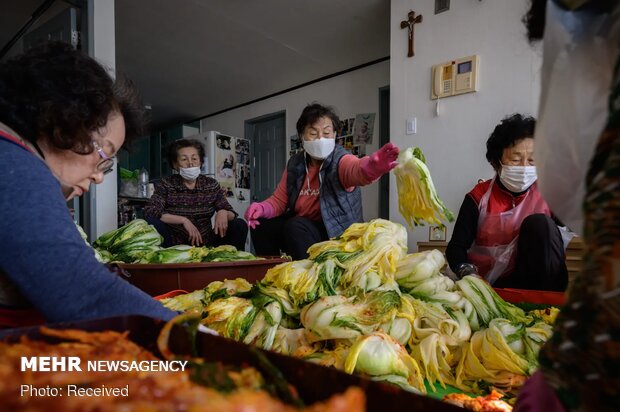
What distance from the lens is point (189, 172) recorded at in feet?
11.7

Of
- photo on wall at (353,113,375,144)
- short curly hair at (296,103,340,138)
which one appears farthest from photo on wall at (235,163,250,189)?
short curly hair at (296,103,340,138)

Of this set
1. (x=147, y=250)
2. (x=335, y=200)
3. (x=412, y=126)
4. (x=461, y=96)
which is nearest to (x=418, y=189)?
(x=335, y=200)

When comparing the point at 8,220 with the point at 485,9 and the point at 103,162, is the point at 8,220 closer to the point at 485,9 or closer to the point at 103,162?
the point at 103,162

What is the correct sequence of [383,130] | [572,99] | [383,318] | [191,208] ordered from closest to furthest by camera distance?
[572,99] → [383,318] → [191,208] → [383,130]

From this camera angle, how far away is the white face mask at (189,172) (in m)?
3.58

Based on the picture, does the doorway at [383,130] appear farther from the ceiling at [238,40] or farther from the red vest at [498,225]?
the red vest at [498,225]

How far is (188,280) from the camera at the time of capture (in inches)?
73.2

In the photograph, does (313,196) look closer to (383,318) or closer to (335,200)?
(335,200)

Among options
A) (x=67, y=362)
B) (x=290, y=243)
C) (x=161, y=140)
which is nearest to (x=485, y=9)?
(x=290, y=243)

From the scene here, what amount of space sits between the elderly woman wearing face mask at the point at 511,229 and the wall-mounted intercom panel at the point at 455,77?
5.05 feet

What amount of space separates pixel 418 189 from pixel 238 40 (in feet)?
14.3

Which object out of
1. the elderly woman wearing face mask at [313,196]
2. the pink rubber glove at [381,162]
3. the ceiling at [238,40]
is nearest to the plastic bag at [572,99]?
the pink rubber glove at [381,162]

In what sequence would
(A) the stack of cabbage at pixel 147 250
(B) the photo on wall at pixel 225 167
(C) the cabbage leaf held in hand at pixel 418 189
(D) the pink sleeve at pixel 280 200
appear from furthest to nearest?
(B) the photo on wall at pixel 225 167 < (D) the pink sleeve at pixel 280 200 < (A) the stack of cabbage at pixel 147 250 < (C) the cabbage leaf held in hand at pixel 418 189

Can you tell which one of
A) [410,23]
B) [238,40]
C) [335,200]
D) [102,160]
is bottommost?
[335,200]
